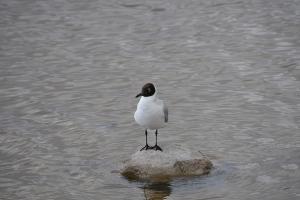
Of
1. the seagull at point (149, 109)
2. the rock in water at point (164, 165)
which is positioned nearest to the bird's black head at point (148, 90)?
the seagull at point (149, 109)

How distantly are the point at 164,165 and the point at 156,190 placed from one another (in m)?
0.45

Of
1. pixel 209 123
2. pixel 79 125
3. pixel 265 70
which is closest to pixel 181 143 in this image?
pixel 209 123

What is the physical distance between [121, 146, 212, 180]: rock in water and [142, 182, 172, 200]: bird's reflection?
123 mm

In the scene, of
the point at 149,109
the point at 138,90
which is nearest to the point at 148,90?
the point at 149,109

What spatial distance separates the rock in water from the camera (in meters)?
10.6

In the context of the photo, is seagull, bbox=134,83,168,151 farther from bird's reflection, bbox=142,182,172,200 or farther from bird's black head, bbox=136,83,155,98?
bird's reflection, bbox=142,182,172,200

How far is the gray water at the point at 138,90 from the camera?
10805 millimetres

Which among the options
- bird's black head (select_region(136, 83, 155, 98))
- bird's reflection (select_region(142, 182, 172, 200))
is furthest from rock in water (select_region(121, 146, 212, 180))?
bird's black head (select_region(136, 83, 155, 98))

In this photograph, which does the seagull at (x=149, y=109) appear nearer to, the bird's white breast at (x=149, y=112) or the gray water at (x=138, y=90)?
the bird's white breast at (x=149, y=112)

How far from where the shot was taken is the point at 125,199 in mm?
10180

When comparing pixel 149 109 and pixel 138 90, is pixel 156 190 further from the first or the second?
pixel 138 90

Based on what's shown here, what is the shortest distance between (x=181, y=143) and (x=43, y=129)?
8.37ft

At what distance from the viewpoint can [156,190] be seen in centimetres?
1036

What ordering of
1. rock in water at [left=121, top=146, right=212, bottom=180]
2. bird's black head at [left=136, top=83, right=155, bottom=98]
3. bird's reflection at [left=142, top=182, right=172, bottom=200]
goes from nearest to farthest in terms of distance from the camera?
bird's reflection at [left=142, top=182, right=172, bottom=200] → bird's black head at [left=136, top=83, right=155, bottom=98] → rock in water at [left=121, top=146, right=212, bottom=180]
